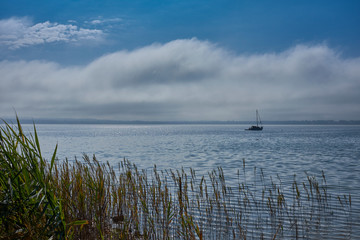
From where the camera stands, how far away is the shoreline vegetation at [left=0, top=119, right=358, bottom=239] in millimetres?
3951

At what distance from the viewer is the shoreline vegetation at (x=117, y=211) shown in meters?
3.95

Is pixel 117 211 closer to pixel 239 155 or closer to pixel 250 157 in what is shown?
pixel 250 157

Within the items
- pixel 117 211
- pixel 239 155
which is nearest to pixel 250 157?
pixel 239 155

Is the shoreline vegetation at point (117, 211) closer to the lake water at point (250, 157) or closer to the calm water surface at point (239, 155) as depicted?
the lake water at point (250, 157)

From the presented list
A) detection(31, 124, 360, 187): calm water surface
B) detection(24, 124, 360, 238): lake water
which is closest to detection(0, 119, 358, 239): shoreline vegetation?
detection(24, 124, 360, 238): lake water

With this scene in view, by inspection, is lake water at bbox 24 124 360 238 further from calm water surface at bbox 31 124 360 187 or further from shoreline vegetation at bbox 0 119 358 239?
shoreline vegetation at bbox 0 119 358 239

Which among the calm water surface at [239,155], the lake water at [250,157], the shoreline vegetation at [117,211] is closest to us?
the shoreline vegetation at [117,211]

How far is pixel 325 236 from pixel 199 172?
13723 millimetres

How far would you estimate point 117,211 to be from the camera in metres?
8.77

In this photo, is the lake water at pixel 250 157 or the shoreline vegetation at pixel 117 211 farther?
the lake water at pixel 250 157

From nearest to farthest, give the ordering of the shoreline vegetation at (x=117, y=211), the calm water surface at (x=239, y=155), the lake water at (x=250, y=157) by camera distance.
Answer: the shoreline vegetation at (x=117, y=211)
the lake water at (x=250, y=157)
the calm water surface at (x=239, y=155)

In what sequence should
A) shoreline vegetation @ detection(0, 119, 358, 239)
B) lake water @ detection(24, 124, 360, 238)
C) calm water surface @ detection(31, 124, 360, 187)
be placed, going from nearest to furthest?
1. shoreline vegetation @ detection(0, 119, 358, 239)
2. lake water @ detection(24, 124, 360, 238)
3. calm water surface @ detection(31, 124, 360, 187)

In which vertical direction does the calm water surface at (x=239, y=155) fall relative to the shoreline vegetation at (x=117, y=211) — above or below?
below

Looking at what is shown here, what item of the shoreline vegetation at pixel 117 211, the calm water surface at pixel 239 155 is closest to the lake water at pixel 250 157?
the calm water surface at pixel 239 155
